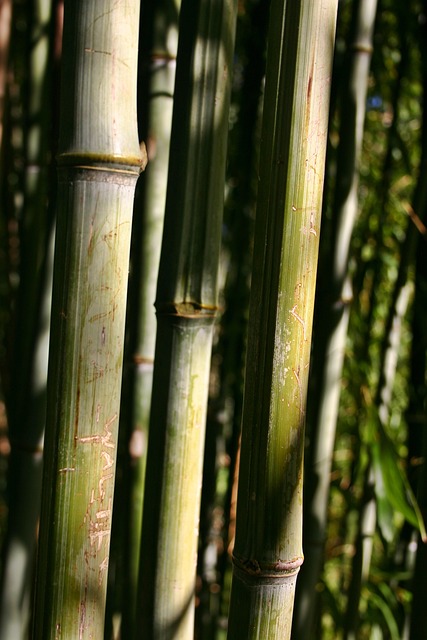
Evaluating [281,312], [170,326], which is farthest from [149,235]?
[281,312]

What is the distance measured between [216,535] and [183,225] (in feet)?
2.90

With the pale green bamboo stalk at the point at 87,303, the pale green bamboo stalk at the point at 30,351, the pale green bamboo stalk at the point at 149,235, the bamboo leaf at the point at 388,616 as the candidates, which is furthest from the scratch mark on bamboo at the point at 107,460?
the bamboo leaf at the point at 388,616

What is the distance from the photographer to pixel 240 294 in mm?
1183

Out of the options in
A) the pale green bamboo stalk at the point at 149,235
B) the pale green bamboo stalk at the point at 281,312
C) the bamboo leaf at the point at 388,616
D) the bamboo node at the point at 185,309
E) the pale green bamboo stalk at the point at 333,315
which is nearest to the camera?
the pale green bamboo stalk at the point at 281,312

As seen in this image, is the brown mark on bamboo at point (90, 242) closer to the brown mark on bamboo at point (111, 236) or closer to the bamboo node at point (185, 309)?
the brown mark on bamboo at point (111, 236)

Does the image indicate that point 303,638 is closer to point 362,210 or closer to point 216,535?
point 216,535

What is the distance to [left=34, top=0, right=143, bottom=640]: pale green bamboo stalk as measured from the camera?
0.55 metres

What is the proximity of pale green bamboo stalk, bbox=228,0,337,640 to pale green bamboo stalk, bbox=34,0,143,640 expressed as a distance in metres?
0.11

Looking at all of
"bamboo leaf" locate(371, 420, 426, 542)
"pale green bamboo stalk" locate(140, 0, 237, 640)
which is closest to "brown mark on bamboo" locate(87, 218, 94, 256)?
"pale green bamboo stalk" locate(140, 0, 237, 640)

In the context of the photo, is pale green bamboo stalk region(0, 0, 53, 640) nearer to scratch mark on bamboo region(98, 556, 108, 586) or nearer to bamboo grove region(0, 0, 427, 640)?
bamboo grove region(0, 0, 427, 640)

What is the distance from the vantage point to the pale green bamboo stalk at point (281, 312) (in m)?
0.54

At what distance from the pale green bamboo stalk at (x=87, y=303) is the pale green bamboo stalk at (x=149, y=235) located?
0.19 meters

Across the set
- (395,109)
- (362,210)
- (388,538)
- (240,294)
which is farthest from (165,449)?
(362,210)

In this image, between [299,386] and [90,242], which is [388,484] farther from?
[90,242]
